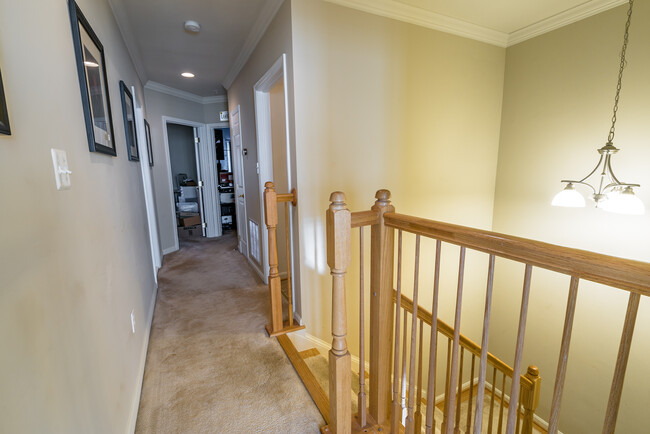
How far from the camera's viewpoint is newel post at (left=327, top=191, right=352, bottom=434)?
111 cm

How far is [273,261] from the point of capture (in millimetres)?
2174

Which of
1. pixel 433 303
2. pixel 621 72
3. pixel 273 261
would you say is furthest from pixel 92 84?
pixel 621 72

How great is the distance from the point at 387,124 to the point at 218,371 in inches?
90.7

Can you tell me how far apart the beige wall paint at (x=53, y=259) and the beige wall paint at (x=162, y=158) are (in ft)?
9.72

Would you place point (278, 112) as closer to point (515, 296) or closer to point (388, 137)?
point (388, 137)

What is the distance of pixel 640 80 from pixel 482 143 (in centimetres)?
122

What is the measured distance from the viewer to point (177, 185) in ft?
20.9

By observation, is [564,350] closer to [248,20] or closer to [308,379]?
[308,379]

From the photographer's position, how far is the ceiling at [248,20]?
231 cm

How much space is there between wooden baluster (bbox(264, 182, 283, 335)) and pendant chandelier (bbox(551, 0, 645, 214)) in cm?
218

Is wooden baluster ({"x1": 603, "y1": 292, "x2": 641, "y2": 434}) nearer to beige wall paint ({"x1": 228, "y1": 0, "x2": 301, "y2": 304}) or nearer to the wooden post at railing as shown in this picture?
the wooden post at railing

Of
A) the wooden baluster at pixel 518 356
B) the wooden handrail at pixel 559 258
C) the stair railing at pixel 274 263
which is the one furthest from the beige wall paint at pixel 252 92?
the wooden baluster at pixel 518 356

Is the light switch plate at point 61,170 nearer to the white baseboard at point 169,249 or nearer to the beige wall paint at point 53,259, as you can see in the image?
the beige wall paint at point 53,259

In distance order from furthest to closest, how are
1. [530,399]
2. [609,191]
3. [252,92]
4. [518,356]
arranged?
[252,92] → [609,191] → [530,399] → [518,356]
